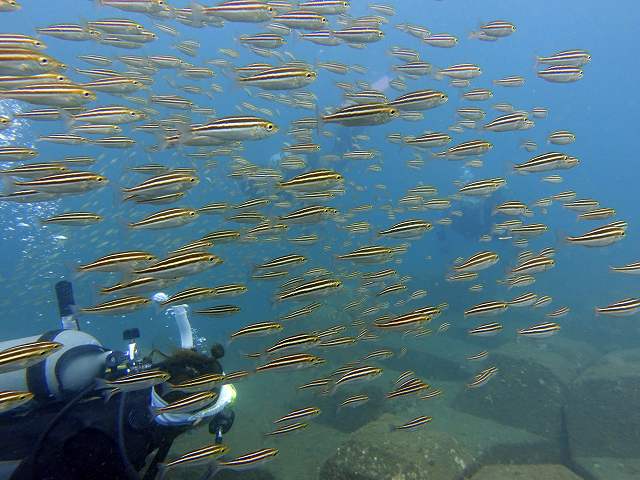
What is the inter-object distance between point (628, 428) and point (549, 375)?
225 cm

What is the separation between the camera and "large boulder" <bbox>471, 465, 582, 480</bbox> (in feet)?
23.4

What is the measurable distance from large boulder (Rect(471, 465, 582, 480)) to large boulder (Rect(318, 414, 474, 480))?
1.08 ft

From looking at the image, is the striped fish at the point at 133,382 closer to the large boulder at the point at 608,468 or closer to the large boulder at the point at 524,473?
the large boulder at the point at 524,473

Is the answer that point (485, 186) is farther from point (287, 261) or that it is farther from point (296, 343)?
point (296, 343)

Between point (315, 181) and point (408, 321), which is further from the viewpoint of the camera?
point (408, 321)

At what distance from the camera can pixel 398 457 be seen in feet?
22.6

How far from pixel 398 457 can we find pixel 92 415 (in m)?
5.26

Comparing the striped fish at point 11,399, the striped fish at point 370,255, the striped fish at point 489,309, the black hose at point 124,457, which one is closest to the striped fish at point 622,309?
the striped fish at point 489,309

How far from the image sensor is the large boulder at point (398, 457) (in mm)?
6699

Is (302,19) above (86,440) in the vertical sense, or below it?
above

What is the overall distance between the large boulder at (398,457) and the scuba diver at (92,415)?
138 inches

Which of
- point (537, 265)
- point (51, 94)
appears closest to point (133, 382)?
point (51, 94)

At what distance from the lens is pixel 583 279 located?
37719 millimetres

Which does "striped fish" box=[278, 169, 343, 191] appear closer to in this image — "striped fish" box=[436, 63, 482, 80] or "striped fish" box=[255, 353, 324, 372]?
"striped fish" box=[255, 353, 324, 372]
